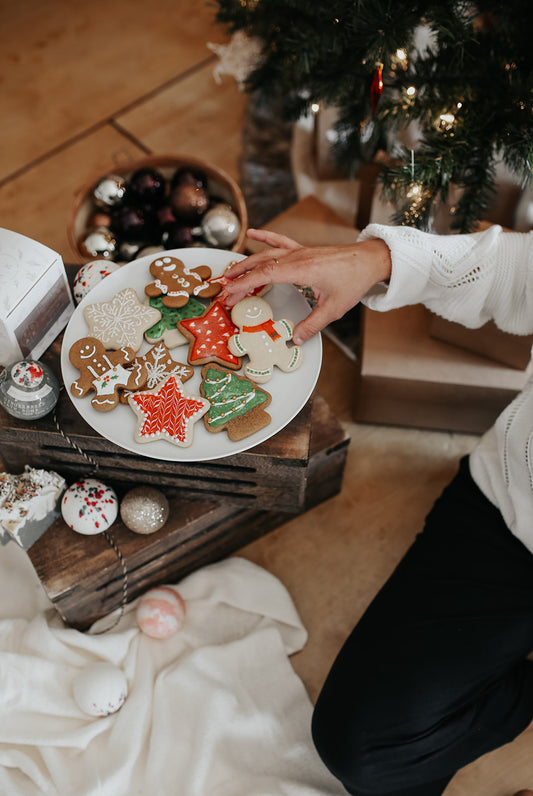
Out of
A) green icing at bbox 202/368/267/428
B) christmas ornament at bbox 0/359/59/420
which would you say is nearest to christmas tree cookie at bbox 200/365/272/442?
green icing at bbox 202/368/267/428

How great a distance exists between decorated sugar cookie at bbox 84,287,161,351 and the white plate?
0.02 m

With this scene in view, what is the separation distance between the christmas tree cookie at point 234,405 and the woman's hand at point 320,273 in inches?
3.9

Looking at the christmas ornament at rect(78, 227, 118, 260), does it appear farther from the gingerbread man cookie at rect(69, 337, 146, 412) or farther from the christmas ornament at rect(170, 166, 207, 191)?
the gingerbread man cookie at rect(69, 337, 146, 412)

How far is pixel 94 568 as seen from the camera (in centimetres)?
105

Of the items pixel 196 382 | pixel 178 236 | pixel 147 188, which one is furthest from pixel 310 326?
pixel 147 188

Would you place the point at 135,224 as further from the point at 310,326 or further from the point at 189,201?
the point at 310,326

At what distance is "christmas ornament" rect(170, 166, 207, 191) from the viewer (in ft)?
4.38

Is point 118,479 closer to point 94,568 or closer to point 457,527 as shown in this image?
point 94,568

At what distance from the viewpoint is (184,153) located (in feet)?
5.88

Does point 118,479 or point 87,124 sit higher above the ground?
point 87,124

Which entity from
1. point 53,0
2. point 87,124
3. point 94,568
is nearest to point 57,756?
point 94,568

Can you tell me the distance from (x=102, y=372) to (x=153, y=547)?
1.13 feet

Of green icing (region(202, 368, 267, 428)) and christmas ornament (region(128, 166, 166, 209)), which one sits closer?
green icing (region(202, 368, 267, 428))

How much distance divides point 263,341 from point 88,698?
637mm
